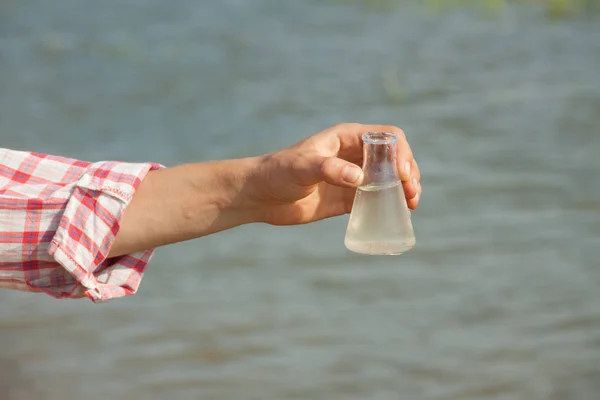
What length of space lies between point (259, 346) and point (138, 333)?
0.50 meters

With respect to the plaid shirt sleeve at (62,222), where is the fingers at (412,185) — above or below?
above

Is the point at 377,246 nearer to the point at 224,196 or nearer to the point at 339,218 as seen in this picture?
the point at 224,196

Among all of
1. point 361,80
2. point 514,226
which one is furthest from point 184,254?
point 361,80

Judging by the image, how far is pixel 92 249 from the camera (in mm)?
1847

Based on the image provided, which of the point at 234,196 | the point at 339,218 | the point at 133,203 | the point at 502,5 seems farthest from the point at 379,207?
the point at 502,5

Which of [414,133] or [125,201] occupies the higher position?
[125,201]

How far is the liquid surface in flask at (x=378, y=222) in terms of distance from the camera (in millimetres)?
1726

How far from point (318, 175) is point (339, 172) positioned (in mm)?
47

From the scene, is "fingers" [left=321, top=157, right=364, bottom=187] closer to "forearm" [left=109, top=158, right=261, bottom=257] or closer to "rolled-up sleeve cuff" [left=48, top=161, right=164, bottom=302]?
"forearm" [left=109, top=158, right=261, bottom=257]

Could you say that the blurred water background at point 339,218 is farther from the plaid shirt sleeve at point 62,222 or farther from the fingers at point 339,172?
the fingers at point 339,172

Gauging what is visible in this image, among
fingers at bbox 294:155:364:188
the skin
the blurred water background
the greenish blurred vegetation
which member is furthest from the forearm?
the greenish blurred vegetation

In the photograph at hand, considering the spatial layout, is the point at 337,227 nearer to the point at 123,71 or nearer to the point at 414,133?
the point at 414,133

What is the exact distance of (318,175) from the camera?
5.62ft

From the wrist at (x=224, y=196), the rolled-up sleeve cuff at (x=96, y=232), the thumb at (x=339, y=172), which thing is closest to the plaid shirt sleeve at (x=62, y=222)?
the rolled-up sleeve cuff at (x=96, y=232)
